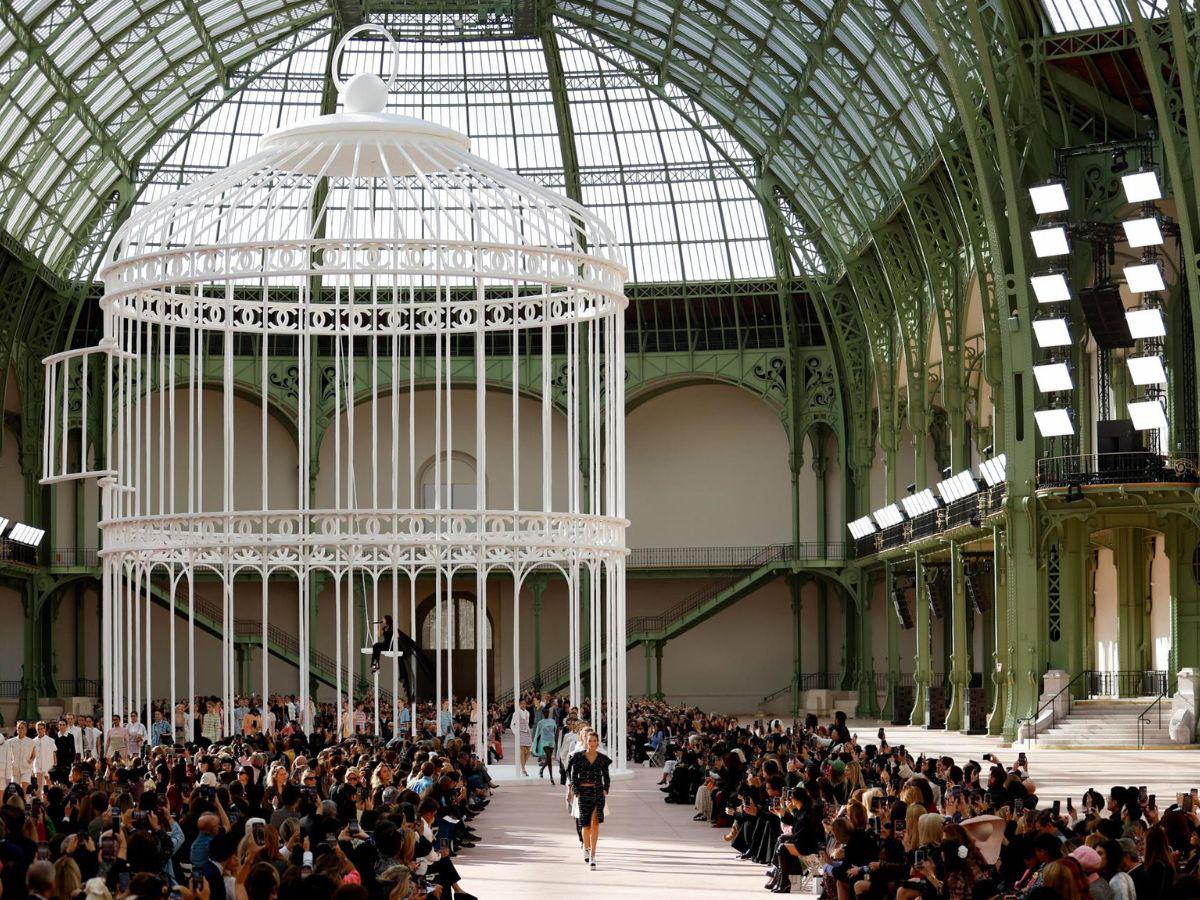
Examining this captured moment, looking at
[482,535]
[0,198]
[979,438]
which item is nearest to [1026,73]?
[979,438]

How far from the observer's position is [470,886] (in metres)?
19.0

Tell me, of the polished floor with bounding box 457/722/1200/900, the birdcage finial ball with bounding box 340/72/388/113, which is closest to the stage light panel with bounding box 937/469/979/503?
the polished floor with bounding box 457/722/1200/900

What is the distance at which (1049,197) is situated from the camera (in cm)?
3672

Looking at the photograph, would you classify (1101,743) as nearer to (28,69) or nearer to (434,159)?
(434,159)

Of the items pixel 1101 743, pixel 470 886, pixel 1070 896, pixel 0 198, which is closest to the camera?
pixel 1070 896

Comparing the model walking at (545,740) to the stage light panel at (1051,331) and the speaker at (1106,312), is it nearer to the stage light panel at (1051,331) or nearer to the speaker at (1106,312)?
the stage light panel at (1051,331)

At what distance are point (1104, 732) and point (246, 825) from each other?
92.7 feet

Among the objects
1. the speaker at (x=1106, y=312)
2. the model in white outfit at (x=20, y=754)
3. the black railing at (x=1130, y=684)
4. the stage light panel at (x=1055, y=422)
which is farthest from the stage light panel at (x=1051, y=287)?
the model in white outfit at (x=20, y=754)

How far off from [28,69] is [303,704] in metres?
26.0

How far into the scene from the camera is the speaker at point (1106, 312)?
36.3 metres

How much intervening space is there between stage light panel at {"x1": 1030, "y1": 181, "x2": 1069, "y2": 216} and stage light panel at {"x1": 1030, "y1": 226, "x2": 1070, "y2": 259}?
1.41ft

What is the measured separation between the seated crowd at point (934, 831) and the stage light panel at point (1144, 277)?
42.9ft

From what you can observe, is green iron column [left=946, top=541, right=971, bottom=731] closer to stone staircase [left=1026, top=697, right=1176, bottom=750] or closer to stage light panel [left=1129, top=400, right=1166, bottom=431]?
stone staircase [left=1026, top=697, right=1176, bottom=750]

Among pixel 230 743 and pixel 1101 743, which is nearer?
pixel 230 743
